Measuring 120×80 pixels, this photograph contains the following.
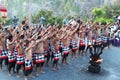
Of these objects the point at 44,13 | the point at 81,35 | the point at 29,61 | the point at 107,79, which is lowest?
the point at 107,79

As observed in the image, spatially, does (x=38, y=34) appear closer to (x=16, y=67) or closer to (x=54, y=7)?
(x=16, y=67)

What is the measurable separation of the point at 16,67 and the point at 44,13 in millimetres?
10602

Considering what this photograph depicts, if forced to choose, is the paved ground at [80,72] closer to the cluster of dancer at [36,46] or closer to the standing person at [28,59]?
the cluster of dancer at [36,46]

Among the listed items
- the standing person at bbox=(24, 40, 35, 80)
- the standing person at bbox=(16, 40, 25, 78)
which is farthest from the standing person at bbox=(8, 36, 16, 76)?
the standing person at bbox=(24, 40, 35, 80)

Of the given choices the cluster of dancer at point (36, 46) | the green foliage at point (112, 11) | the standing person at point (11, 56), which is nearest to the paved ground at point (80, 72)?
the cluster of dancer at point (36, 46)

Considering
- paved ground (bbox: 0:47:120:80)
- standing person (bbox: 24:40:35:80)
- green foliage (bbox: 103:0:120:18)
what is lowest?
paved ground (bbox: 0:47:120:80)

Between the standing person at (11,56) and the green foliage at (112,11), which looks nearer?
the standing person at (11,56)

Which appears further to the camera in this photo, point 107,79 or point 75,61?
point 75,61

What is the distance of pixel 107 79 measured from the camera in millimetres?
10367

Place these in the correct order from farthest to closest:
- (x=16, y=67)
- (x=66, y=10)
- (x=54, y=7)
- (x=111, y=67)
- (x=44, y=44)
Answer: (x=54, y=7) < (x=66, y=10) < (x=111, y=67) < (x=44, y=44) < (x=16, y=67)

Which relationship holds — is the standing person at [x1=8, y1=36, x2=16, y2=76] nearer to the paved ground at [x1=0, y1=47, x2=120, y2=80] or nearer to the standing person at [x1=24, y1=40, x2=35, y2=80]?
the paved ground at [x1=0, y1=47, x2=120, y2=80]

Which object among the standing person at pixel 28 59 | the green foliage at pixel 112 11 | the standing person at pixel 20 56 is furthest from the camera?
the green foliage at pixel 112 11

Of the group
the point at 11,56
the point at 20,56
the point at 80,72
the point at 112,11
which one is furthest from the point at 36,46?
the point at 112,11

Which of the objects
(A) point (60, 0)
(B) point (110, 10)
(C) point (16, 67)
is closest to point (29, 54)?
(C) point (16, 67)
